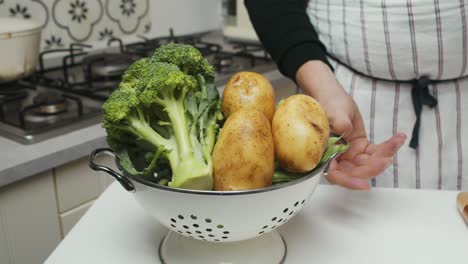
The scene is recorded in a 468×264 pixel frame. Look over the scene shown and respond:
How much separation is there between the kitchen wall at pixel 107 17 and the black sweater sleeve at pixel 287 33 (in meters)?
0.72

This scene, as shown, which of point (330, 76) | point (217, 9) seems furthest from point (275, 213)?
point (217, 9)

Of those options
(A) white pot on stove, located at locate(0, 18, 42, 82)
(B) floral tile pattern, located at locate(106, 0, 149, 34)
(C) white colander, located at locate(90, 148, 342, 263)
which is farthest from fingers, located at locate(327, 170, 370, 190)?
(B) floral tile pattern, located at locate(106, 0, 149, 34)

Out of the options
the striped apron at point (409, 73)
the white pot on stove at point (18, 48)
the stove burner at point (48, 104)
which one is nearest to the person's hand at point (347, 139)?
the striped apron at point (409, 73)

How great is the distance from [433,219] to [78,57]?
1.14m

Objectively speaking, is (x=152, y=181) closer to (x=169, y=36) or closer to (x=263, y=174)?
(x=263, y=174)

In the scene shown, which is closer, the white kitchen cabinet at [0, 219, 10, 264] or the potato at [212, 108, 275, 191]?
the potato at [212, 108, 275, 191]

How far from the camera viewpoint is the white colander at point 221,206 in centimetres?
44

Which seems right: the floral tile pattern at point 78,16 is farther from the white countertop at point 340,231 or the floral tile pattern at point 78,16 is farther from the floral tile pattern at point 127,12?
the white countertop at point 340,231

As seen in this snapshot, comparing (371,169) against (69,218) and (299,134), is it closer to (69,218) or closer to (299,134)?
(299,134)

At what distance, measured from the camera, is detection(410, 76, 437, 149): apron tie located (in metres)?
0.87

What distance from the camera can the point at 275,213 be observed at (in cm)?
47

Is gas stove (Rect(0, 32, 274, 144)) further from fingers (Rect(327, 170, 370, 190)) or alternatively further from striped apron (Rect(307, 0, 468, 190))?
fingers (Rect(327, 170, 370, 190))

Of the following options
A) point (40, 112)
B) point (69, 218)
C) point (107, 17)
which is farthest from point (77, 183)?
point (107, 17)

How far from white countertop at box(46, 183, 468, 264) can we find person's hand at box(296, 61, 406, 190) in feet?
0.13
